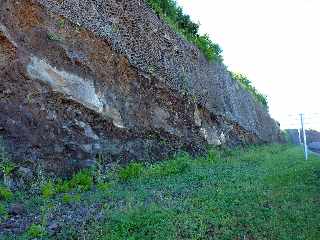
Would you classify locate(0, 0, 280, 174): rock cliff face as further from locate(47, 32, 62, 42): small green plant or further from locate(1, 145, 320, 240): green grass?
locate(1, 145, 320, 240): green grass

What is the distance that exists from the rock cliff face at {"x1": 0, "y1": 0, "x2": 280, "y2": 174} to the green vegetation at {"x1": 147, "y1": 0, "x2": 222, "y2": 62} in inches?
59.4

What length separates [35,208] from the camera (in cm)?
789

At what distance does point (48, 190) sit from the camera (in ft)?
28.9

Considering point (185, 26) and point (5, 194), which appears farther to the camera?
point (185, 26)

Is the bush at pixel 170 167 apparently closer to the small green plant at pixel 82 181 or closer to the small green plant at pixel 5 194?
the small green plant at pixel 82 181

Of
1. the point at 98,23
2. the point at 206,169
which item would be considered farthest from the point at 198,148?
the point at 98,23

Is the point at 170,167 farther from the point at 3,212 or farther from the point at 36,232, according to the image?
the point at 36,232

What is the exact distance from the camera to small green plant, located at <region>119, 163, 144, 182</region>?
10827mm

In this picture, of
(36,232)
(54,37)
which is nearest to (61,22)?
(54,37)

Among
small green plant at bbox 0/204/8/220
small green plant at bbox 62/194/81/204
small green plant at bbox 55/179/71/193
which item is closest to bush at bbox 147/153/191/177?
small green plant at bbox 55/179/71/193

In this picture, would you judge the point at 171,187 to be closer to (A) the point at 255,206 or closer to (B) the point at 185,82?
(A) the point at 255,206

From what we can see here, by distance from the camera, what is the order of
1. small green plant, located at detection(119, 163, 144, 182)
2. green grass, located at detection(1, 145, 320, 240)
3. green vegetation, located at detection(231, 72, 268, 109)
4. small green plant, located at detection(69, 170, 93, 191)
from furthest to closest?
green vegetation, located at detection(231, 72, 268, 109)
small green plant, located at detection(119, 163, 144, 182)
small green plant, located at detection(69, 170, 93, 191)
green grass, located at detection(1, 145, 320, 240)

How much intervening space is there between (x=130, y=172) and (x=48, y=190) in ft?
8.63

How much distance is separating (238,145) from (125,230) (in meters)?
15.3
